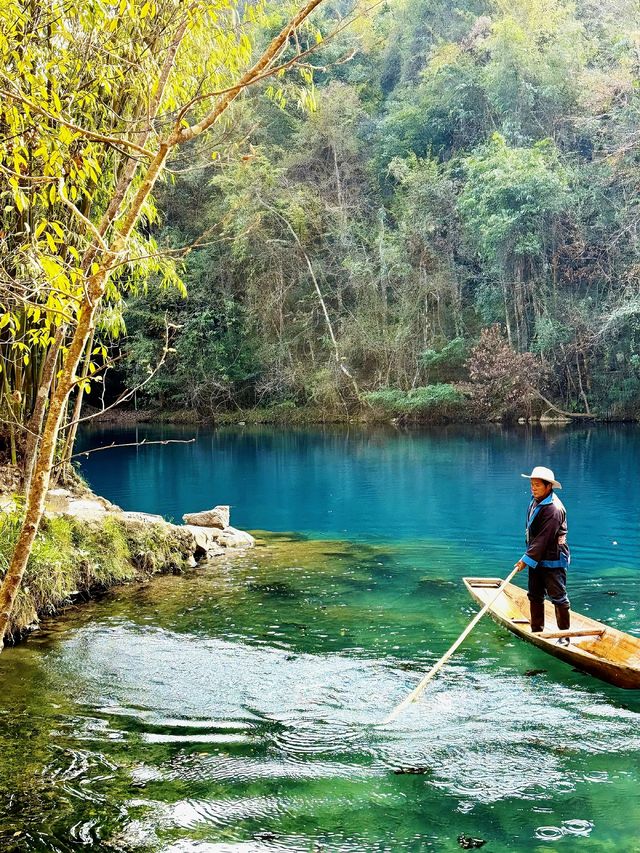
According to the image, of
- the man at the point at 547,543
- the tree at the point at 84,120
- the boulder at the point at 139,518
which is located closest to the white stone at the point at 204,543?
the boulder at the point at 139,518

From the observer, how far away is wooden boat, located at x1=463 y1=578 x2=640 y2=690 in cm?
594

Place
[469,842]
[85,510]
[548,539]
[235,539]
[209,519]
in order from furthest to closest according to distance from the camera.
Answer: [209,519] < [235,539] < [85,510] < [548,539] < [469,842]

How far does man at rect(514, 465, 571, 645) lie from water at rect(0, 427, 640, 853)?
23.8 inches

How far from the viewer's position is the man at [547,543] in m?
6.74

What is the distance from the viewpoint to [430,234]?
101 ft

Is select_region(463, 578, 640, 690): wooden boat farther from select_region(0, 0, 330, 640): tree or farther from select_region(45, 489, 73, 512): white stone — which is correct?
select_region(45, 489, 73, 512): white stone

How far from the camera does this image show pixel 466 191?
28.4 m

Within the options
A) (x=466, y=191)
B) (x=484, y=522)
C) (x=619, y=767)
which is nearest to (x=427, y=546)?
(x=484, y=522)

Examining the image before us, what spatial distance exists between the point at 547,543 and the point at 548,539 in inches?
1.4

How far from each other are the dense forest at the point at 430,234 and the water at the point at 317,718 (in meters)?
17.6

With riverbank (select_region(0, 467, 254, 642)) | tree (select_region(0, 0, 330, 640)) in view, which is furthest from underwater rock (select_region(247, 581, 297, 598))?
tree (select_region(0, 0, 330, 640))

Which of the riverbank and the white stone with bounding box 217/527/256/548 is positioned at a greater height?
the riverbank

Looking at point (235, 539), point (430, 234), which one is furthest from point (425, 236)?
point (235, 539)

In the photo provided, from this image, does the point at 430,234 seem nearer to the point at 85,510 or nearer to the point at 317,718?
the point at 85,510
